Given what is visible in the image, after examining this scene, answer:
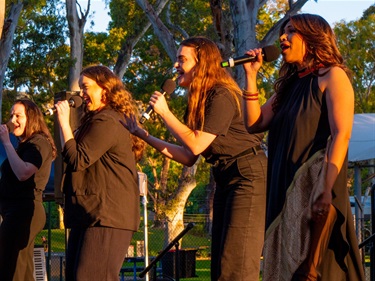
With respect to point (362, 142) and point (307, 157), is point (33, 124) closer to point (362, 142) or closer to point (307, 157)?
point (307, 157)

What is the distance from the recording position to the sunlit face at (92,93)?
601cm

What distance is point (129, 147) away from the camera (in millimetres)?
5949

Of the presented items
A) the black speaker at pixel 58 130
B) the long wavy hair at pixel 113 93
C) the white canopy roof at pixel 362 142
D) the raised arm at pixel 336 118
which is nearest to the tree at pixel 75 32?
the white canopy roof at pixel 362 142

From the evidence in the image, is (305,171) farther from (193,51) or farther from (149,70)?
(149,70)

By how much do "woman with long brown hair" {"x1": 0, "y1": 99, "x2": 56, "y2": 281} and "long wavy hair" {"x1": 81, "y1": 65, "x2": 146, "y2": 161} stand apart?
144 cm

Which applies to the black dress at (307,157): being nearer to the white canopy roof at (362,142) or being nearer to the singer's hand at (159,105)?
the singer's hand at (159,105)

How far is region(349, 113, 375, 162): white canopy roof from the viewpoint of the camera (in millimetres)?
14062

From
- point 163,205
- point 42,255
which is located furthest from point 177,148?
point 163,205

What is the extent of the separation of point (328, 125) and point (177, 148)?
5.44ft

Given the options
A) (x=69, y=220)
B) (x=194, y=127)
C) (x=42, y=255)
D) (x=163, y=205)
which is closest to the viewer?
(x=194, y=127)

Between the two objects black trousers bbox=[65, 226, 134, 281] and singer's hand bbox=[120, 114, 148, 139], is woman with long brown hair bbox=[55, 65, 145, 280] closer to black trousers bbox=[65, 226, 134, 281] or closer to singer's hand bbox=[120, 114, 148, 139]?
black trousers bbox=[65, 226, 134, 281]

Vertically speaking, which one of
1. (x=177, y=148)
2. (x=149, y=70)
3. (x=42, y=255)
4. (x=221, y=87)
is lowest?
(x=42, y=255)

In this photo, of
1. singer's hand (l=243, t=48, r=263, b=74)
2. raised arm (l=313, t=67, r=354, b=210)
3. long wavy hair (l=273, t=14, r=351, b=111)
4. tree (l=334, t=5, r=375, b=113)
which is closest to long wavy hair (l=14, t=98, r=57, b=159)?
singer's hand (l=243, t=48, r=263, b=74)

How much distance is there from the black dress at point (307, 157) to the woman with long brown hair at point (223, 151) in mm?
968
